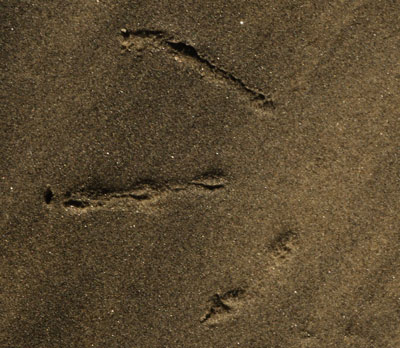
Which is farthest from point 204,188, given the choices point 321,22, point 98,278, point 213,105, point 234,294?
point 321,22

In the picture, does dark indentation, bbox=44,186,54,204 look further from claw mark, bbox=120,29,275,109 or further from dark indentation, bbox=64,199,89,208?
claw mark, bbox=120,29,275,109

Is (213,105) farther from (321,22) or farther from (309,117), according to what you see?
(321,22)

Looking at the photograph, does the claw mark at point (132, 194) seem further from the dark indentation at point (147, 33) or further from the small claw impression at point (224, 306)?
the dark indentation at point (147, 33)

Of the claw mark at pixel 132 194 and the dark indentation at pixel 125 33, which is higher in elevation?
the dark indentation at pixel 125 33

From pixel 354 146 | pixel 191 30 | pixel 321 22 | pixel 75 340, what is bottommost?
pixel 75 340

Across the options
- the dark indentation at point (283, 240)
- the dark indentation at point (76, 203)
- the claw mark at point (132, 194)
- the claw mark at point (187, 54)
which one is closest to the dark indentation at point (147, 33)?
the claw mark at point (187, 54)

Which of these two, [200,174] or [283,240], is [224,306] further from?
[200,174]

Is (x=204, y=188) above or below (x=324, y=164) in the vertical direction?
below
